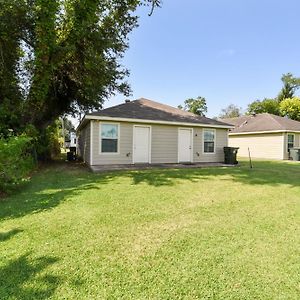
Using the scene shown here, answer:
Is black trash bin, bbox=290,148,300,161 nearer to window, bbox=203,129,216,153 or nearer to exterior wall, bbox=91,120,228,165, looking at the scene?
exterior wall, bbox=91,120,228,165

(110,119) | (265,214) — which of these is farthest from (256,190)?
(110,119)

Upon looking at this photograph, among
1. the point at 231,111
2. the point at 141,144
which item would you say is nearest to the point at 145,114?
the point at 141,144

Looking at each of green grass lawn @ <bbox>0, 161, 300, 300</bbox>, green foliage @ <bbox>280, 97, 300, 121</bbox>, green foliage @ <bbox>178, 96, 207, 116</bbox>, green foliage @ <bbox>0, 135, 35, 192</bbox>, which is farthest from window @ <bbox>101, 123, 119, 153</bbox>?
green foliage @ <bbox>178, 96, 207, 116</bbox>

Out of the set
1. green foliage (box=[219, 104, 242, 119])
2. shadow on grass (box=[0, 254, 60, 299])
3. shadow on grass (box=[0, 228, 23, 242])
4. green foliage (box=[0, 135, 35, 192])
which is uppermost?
green foliage (box=[219, 104, 242, 119])

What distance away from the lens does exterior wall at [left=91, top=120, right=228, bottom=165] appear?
12070mm

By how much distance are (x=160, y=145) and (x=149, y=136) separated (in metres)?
0.83

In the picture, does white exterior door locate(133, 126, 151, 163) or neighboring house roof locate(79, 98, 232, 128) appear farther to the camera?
white exterior door locate(133, 126, 151, 163)

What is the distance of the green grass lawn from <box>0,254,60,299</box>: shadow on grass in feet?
0.04

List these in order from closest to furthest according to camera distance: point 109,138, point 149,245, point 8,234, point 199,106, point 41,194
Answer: point 149,245 → point 8,234 → point 41,194 → point 109,138 → point 199,106

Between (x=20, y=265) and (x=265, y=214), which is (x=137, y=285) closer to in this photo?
(x=20, y=265)

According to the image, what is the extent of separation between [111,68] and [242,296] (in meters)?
14.5

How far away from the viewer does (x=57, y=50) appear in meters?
12.0

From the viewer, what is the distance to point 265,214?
5156 mm

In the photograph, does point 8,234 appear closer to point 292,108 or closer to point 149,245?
point 149,245
